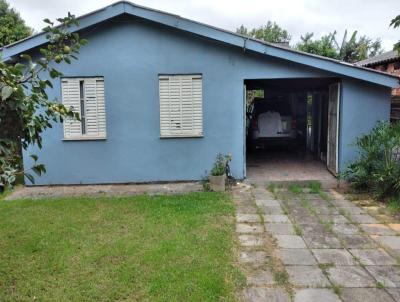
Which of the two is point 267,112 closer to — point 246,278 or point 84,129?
point 84,129

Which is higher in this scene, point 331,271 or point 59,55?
point 59,55

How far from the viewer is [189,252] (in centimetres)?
502

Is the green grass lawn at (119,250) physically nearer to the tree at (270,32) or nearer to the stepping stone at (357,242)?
the stepping stone at (357,242)

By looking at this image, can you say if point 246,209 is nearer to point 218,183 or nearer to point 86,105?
point 218,183

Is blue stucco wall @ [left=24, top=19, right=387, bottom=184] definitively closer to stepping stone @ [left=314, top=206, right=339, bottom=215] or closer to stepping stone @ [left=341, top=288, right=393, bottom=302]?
stepping stone @ [left=314, top=206, right=339, bottom=215]

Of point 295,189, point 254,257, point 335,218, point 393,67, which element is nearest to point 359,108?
point 295,189

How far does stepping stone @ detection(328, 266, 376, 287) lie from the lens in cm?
418

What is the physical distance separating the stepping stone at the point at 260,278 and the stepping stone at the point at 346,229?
1950 mm

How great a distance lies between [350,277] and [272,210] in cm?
278

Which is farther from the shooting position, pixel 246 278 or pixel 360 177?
pixel 360 177

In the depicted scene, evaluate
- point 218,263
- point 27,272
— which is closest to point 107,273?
point 27,272

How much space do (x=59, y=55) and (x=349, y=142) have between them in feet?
24.4

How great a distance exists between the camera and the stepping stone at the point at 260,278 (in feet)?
13.8

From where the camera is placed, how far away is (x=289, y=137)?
504 inches
